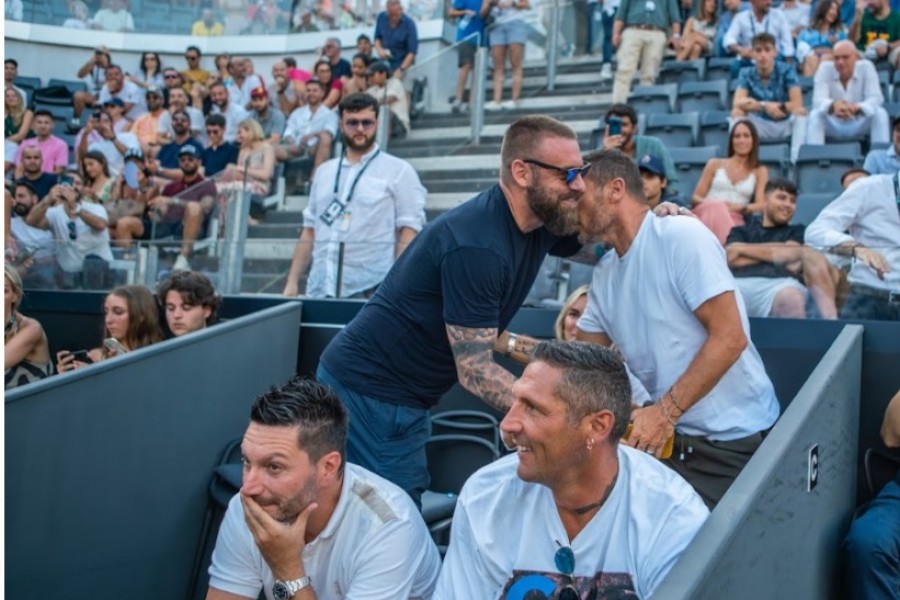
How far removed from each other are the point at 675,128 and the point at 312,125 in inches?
113

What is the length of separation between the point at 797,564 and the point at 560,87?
8788 mm

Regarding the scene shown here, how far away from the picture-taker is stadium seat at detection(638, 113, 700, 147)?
8.94 metres

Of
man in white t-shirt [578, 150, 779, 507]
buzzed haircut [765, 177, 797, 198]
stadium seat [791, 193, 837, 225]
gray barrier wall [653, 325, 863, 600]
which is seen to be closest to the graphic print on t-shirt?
gray barrier wall [653, 325, 863, 600]

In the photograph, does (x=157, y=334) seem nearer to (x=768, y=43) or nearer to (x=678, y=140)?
(x=678, y=140)

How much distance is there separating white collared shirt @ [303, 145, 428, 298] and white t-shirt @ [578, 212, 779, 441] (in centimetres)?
194

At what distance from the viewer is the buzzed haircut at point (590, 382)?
2541 mm

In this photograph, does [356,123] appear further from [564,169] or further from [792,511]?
[792,511]

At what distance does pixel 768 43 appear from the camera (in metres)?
8.77

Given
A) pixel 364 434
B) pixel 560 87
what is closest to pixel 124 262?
pixel 364 434

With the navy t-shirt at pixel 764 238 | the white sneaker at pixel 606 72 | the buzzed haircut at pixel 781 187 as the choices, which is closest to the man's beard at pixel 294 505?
the navy t-shirt at pixel 764 238

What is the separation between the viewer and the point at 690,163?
803cm

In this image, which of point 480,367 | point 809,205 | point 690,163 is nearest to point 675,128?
point 690,163

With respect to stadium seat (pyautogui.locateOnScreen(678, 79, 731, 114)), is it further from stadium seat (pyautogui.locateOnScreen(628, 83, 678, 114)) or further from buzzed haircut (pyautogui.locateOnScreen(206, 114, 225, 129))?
buzzed haircut (pyautogui.locateOnScreen(206, 114, 225, 129))

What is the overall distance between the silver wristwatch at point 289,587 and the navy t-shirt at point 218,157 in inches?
253
